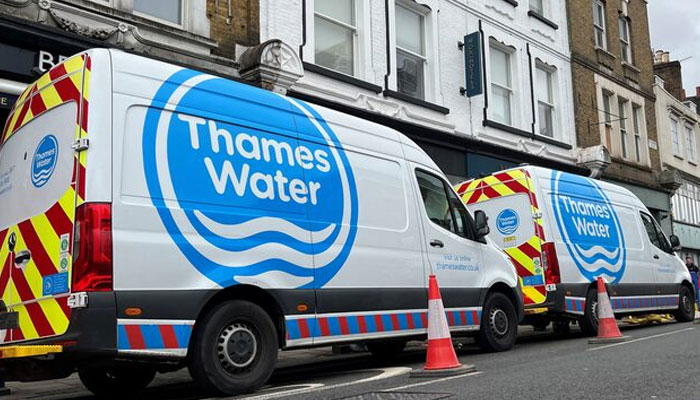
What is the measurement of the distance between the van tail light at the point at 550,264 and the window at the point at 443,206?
1989 millimetres

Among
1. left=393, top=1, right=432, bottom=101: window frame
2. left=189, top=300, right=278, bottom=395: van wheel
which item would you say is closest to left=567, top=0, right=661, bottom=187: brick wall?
left=393, top=1, right=432, bottom=101: window frame

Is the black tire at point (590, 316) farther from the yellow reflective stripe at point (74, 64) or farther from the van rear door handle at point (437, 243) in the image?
the yellow reflective stripe at point (74, 64)

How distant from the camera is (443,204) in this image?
318 inches

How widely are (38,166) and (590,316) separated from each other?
26.4 feet

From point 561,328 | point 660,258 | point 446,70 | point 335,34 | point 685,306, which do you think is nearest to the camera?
point 561,328

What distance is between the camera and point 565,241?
33.1 feet

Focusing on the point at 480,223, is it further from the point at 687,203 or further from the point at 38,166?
the point at 687,203

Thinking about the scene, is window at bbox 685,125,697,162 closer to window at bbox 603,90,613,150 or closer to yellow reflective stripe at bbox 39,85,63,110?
window at bbox 603,90,613,150

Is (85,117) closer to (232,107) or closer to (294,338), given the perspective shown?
(232,107)

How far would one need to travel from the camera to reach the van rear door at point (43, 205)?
482 cm

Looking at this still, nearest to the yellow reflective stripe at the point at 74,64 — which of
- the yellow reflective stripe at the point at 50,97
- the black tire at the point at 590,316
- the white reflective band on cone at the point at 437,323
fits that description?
the yellow reflective stripe at the point at 50,97

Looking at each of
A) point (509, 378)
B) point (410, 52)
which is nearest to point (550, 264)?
point (509, 378)

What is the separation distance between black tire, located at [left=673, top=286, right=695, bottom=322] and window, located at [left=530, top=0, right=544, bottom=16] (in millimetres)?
8961

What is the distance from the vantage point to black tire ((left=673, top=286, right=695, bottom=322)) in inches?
519
